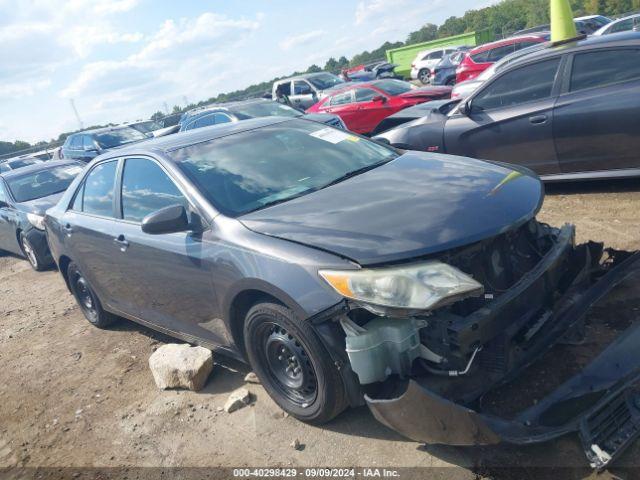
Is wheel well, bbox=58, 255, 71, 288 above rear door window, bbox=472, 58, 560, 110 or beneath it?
beneath

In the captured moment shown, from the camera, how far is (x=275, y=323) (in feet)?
10.1

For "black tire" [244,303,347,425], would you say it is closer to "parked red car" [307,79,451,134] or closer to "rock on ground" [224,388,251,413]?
"rock on ground" [224,388,251,413]

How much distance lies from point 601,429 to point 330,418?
4.42 feet

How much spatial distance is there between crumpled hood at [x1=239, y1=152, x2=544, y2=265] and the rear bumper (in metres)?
0.69

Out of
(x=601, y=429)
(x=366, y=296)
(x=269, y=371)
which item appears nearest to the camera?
(x=601, y=429)

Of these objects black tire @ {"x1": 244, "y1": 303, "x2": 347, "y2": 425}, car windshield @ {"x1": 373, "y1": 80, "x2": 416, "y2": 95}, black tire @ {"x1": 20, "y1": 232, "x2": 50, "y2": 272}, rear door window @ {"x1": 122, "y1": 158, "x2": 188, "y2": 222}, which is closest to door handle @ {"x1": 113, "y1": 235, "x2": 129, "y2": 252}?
rear door window @ {"x1": 122, "y1": 158, "x2": 188, "y2": 222}

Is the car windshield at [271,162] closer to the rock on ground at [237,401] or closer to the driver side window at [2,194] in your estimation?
the rock on ground at [237,401]

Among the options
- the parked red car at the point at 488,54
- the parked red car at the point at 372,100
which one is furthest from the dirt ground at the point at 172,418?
the parked red car at the point at 488,54

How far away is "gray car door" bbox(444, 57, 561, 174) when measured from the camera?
5.84 meters

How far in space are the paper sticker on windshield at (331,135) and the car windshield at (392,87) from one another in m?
9.15

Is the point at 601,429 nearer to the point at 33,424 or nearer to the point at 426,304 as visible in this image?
the point at 426,304

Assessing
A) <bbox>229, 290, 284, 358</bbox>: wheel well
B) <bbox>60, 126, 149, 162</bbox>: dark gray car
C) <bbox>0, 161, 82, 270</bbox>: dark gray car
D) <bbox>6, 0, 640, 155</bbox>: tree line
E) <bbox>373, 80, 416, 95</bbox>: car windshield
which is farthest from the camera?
<bbox>6, 0, 640, 155</bbox>: tree line

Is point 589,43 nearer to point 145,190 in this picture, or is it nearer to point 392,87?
point 145,190

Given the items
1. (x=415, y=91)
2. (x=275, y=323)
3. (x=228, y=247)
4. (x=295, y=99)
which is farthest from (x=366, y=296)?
Answer: (x=295, y=99)
